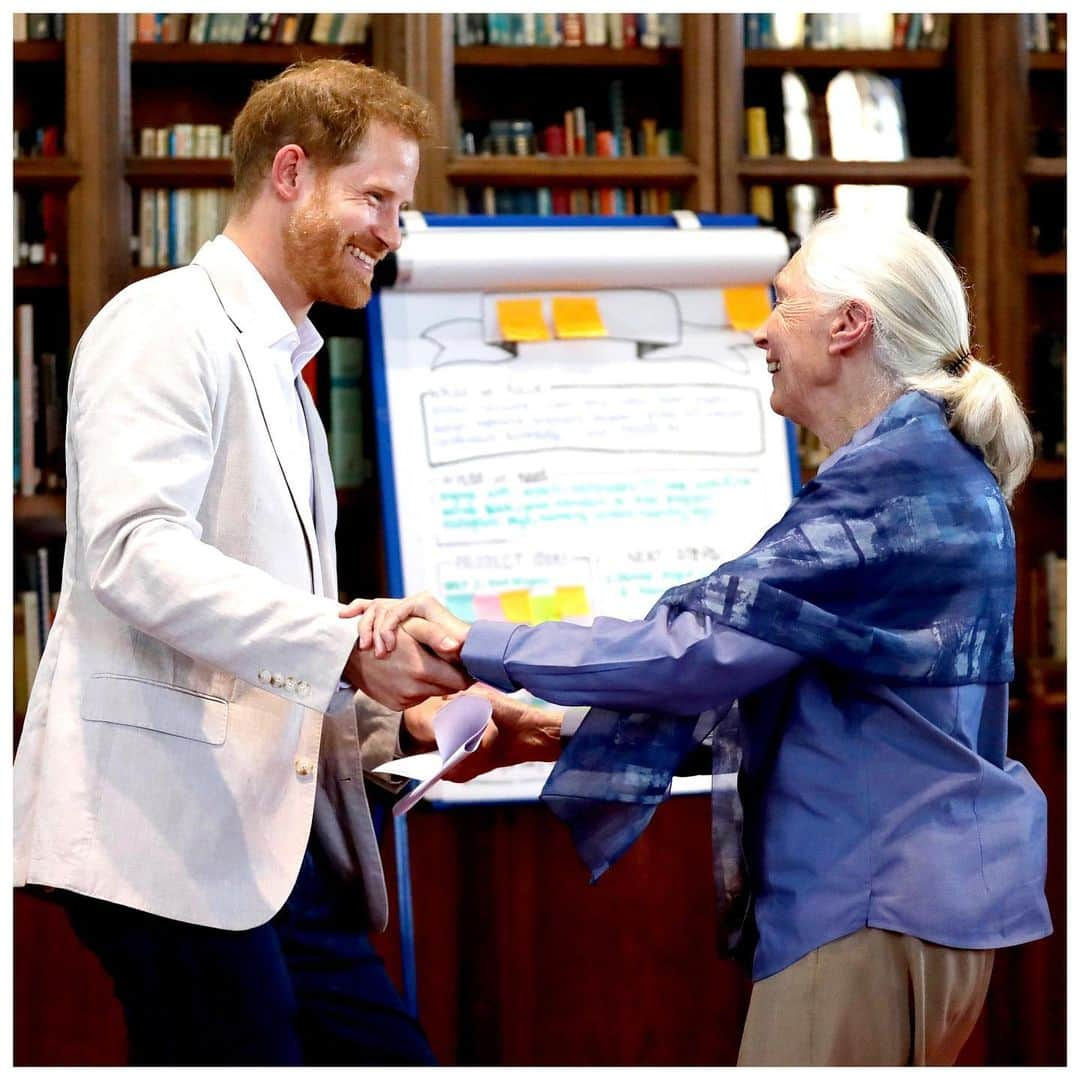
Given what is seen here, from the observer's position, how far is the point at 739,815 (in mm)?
1697

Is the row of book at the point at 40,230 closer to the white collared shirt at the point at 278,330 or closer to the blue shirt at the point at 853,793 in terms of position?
the white collared shirt at the point at 278,330

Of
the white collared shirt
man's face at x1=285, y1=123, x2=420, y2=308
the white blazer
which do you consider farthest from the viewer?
man's face at x1=285, y1=123, x2=420, y2=308

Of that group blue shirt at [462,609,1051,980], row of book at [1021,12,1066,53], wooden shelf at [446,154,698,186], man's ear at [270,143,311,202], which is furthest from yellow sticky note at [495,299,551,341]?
row of book at [1021,12,1066,53]

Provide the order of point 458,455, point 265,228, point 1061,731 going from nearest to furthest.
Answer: point 265,228, point 458,455, point 1061,731

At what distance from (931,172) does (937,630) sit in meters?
2.22

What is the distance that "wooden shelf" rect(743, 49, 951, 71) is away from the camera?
3.60 metres

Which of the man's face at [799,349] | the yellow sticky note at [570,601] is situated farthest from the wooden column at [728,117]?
the man's face at [799,349]

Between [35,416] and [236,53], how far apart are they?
3.35 ft

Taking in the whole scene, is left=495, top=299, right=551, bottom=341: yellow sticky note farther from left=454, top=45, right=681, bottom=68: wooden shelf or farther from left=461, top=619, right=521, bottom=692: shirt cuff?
left=461, top=619, right=521, bottom=692: shirt cuff

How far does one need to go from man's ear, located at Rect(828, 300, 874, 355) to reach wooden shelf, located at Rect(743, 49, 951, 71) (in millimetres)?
2090

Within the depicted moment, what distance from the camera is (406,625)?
1.82 meters

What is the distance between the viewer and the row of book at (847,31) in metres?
3.61

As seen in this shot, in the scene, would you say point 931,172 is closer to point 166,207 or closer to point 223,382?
point 166,207

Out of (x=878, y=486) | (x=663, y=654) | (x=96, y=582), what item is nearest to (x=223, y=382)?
(x=96, y=582)
